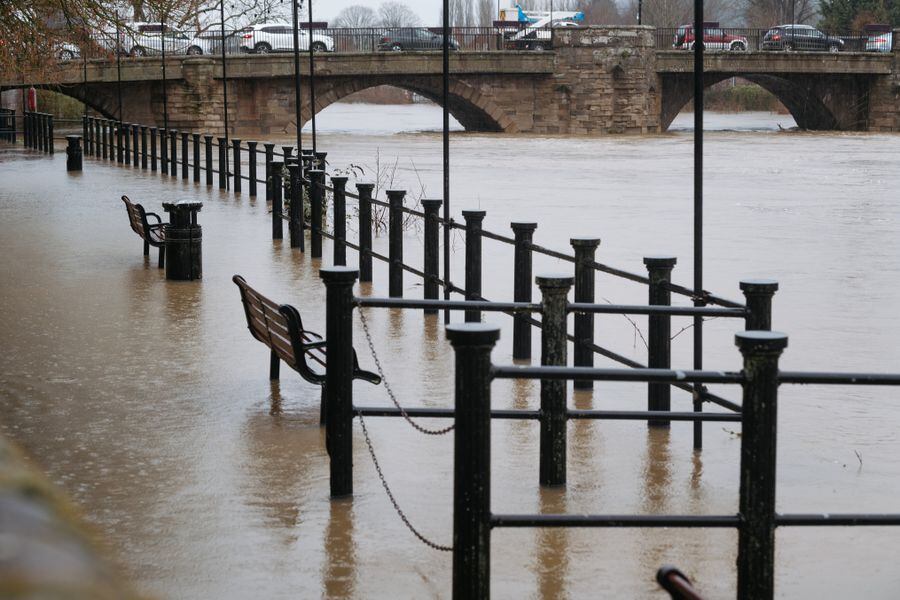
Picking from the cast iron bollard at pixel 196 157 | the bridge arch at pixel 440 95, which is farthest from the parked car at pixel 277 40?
the cast iron bollard at pixel 196 157

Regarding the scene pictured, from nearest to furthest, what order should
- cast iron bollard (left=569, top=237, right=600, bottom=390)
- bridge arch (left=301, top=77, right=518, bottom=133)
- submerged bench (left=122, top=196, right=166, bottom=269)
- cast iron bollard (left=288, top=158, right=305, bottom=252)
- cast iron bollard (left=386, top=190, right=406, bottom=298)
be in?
1. cast iron bollard (left=569, top=237, right=600, bottom=390)
2. cast iron bollard (left=386, top=190, right=406, bottom=298)
3. submerged bench (left=122, top=196, right=166, bottom=269)
4. cast iron bollard (left=288, top=158, right=305, bottom=252)
5. bridge arch (left=301, top=77, right=518, bottom=133)

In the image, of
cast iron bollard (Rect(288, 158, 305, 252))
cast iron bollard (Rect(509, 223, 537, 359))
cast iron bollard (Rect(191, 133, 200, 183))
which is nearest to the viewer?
cast iron bollard (Rect(509, 223, 537, 359))

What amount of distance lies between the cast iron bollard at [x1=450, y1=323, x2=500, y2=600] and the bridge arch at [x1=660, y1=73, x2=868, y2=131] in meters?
60.8

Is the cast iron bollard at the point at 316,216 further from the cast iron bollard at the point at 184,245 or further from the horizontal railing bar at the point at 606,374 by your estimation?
the horizontal railing bar at the point at 606,374

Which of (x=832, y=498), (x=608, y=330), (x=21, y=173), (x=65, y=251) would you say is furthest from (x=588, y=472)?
(x=21, y=173)

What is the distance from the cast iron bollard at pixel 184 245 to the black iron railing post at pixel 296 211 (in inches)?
103

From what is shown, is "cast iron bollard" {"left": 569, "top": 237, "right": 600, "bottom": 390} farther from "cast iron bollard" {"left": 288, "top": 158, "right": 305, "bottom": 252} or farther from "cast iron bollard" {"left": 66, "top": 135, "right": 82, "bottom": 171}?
"cast iron bollard" {"left": 66, "top": 135, "right": 82, "bottom": 171}

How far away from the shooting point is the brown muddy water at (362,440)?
4.78 m

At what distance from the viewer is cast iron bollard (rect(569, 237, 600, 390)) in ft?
24.3

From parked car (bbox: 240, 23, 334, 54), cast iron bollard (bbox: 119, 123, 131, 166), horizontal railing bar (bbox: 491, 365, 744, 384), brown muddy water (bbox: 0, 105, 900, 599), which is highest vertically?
parked car (bbox: 240, 23, 334, 54)

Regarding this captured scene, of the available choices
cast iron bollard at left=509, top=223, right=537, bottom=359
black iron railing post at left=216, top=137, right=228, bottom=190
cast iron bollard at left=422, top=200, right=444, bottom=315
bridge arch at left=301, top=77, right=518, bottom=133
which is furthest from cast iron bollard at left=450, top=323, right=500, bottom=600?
bridge arch at left=301, top=77, right=518, bottom=133

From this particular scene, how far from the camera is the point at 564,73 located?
61.1 meters

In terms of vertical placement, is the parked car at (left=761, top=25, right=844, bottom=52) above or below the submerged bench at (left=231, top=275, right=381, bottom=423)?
above

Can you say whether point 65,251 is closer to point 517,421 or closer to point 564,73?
point 517,421
